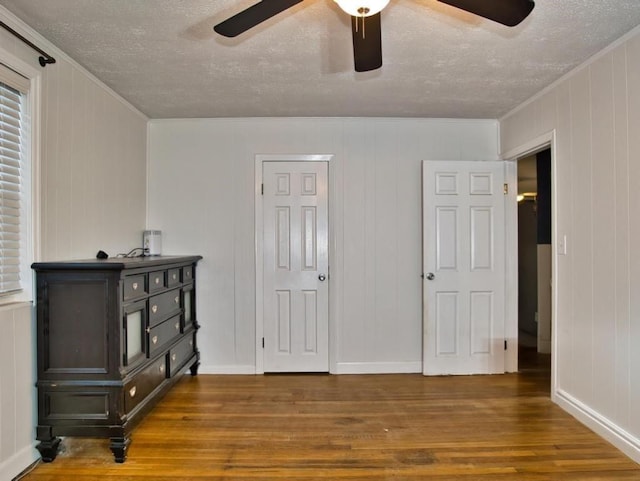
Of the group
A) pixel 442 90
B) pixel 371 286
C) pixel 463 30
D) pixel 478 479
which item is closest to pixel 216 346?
pixel 371 286

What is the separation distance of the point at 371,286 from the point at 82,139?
2.53m

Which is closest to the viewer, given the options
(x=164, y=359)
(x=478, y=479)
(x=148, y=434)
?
(x=478, y=479)

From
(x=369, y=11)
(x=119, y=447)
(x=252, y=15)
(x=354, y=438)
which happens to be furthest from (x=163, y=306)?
(x=369, y=11)

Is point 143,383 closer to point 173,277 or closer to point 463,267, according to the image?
point 173,277

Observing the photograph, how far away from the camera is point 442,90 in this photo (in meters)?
3.01

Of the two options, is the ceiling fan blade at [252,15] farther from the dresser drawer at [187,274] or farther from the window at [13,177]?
the dresser drawer at [187,274]

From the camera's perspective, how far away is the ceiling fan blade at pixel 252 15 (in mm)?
1502

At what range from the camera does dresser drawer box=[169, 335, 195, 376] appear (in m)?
2.99

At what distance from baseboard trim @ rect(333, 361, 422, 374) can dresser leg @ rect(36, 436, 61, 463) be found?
84.4 inches

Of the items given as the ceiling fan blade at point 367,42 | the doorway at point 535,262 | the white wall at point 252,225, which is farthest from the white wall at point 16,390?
the doorway at point 535,262

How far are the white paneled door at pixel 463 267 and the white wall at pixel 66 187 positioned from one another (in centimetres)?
254

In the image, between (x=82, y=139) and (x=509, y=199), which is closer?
(x=82, y=139)

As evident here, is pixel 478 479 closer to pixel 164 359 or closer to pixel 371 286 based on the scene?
pixel 371 286

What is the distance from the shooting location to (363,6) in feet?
4.95
